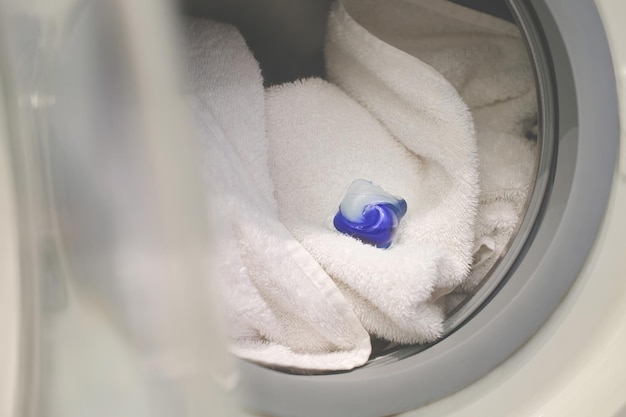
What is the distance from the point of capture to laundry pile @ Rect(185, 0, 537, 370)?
0.65 metres

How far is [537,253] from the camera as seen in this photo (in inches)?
23.9

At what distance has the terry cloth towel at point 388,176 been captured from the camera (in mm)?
662

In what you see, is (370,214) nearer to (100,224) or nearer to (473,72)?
(473,72)

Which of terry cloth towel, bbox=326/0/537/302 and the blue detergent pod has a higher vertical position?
terry cloth towel, bbox=326/0/537/302

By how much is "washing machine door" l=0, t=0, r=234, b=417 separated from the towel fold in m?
0.25

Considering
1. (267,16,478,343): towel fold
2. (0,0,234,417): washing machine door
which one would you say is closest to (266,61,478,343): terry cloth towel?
(267,16,478,343): towel fold

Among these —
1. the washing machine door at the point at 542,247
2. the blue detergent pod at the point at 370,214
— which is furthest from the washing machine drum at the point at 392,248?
the blue detergent pod at the point at 370,214

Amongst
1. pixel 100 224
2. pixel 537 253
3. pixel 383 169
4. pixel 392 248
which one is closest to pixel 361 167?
pixel 383 169

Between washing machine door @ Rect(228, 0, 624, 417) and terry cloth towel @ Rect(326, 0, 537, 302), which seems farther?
terry cloth towel @ Rect(326, 0, 537, 302)

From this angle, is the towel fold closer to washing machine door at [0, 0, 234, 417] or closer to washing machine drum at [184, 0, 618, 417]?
washing machine drum at [184, 0, 618, 417]

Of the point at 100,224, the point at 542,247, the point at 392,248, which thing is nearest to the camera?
the point at 100,224

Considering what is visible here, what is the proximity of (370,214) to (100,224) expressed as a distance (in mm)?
356

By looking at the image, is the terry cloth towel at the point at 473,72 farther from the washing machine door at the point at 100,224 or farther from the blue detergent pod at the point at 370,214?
the washing machine door at the point at 100,224

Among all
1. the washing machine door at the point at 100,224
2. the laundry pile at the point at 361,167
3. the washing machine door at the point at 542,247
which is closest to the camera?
the washing machine door at the point at 100,224
